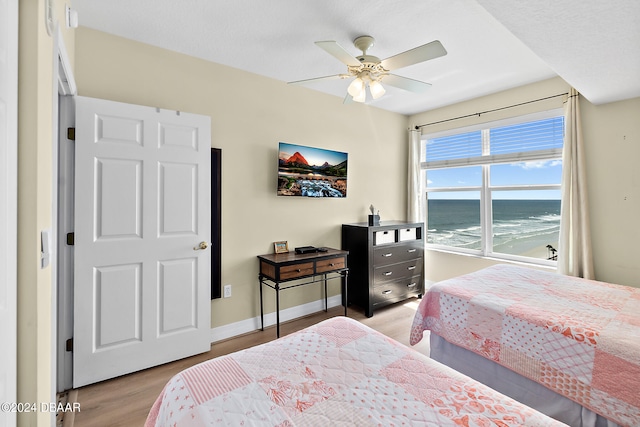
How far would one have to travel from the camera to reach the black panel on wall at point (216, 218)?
2803mm

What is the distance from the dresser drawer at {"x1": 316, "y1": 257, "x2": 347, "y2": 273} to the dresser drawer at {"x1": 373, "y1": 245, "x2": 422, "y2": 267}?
44 centimetres

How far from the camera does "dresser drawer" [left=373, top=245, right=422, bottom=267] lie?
11.6ft

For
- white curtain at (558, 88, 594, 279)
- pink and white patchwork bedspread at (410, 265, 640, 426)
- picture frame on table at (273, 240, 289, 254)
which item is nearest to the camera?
pink and white patchwork bedspread at (410, 265, 640, 426)

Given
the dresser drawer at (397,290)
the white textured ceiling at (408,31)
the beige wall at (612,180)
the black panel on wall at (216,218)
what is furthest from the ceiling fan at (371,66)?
the dresser drawer at (397,290)

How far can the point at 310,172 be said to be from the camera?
3432 mm

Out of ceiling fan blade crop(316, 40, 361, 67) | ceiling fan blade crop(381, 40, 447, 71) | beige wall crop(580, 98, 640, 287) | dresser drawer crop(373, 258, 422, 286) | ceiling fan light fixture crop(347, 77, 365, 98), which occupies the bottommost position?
dresser drawer crop(373, 258, 422, 286)

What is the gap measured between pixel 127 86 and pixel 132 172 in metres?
0.74

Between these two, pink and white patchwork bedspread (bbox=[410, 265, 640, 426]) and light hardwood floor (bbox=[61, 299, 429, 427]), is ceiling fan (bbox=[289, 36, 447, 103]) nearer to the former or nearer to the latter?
pink and white patchwork bedspread (bbox=[410, 265, 640, 426])

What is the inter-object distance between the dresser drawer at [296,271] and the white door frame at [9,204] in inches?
79.0

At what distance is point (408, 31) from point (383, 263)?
238cm

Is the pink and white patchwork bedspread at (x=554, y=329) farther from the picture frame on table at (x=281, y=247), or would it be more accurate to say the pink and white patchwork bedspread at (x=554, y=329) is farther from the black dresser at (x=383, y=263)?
the picture frame on table at (x=281, y=247)

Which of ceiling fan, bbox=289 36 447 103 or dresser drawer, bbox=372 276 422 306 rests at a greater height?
ceiling fan, bbox=289 36 447 103

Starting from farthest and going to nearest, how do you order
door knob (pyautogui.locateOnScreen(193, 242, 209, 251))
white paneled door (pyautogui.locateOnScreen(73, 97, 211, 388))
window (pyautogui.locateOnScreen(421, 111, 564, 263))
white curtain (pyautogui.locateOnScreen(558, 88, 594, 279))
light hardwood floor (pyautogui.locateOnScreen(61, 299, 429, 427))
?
window (pyautogui.locateOnScreen(421, 111, 564, 263)), white curtain (pyautogui.locateOnScreen(558, 88, 594, 279)), door knob (pyautogui.locateOnScreen(193, 242, 209, 251)), white paneled door (pyautogui.locateOnScreen(73, 97, 211, 388)), light hardwood floor (pyautogui.locateOnScreen(61, 299, 429, 427))

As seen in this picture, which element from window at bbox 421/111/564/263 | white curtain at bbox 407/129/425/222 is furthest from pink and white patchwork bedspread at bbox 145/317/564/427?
white curtain at bbox 407/129/425/222
